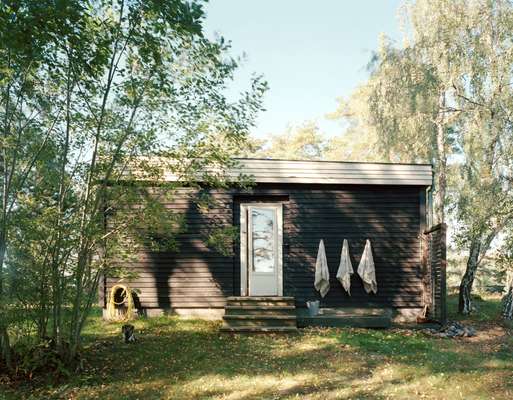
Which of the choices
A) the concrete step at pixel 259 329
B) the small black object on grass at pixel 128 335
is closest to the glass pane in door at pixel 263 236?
the concrete step at pixel 259 329

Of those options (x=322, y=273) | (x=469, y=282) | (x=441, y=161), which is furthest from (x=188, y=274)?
(x=441, y=161)

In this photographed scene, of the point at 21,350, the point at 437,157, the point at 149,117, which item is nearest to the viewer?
the point at 21,350

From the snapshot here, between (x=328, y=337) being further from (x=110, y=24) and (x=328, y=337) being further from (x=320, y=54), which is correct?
(x=320, y=54)

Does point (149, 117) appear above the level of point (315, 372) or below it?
above

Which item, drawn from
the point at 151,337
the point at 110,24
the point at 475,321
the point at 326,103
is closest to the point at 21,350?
the point at 151,337

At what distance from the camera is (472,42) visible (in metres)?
12.0

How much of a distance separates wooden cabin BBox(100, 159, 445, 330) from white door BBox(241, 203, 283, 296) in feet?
0.07

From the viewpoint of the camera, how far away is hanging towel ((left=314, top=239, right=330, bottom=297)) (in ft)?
29.4

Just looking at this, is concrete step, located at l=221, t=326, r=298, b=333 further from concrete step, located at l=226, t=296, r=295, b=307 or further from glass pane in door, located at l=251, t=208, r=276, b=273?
glass pane in door, located at l=251, t=208, r=276, b=273

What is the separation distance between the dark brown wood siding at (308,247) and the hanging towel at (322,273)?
0.19 metres

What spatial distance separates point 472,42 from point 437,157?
3.85 meters

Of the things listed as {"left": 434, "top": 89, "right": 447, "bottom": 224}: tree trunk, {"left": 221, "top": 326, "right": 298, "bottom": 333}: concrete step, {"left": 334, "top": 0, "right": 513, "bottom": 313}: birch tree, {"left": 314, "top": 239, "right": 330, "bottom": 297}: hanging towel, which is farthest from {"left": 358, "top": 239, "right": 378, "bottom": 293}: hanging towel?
{"left": 434, "top": 89, "right": 447, "bottom": 224}: tree trunk

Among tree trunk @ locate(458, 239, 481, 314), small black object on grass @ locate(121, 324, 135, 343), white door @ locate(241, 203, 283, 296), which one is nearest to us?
small black object on grass @ locate(121, 324, 135, 343)

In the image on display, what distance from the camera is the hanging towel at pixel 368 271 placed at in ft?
29.3
